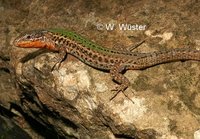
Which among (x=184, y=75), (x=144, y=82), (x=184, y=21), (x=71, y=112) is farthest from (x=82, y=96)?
(x=184, y=21)

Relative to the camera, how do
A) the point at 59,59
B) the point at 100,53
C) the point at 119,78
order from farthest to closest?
the point at 59,59 < the point at 100,53 < the point at 119,78

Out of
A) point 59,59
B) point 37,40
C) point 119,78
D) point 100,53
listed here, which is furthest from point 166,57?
point 37,40

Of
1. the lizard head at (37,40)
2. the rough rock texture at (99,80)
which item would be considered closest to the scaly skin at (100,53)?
the lizard head at (37,40)

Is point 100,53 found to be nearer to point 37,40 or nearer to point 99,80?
point 99,80

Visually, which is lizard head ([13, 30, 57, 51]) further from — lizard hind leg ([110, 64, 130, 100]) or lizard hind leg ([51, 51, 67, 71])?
lizard hind leg ([110, 64, 130, 100])

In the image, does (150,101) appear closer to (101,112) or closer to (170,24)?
Result: (101,112)

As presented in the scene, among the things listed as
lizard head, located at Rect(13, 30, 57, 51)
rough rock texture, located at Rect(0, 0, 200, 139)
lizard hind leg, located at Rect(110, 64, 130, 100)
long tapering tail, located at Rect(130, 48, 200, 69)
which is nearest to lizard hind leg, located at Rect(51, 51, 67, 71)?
rough rock texture, located at Rect(0, 0, 200, 139)
